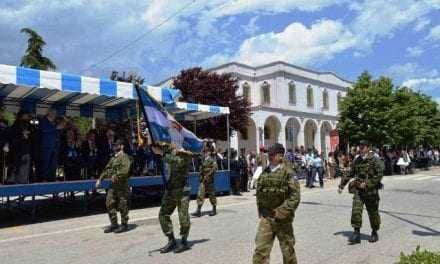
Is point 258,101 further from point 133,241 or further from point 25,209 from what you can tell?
point 133,241

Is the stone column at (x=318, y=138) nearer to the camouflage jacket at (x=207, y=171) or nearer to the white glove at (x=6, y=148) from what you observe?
the camouflage jacket at (x=207, y=171)

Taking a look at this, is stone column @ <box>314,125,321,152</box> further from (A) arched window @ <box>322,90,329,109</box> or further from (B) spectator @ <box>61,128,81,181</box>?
(B) spectator @ <box>61,128,81,181</box>

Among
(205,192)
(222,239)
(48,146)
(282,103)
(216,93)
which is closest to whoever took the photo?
(222,239)

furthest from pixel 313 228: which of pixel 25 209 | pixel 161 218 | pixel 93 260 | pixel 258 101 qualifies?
pixel 258 101

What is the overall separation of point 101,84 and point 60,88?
1302 millimetres

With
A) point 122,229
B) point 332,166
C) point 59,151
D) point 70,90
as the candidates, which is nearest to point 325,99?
point 332,166

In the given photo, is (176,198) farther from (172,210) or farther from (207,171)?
(207,171)

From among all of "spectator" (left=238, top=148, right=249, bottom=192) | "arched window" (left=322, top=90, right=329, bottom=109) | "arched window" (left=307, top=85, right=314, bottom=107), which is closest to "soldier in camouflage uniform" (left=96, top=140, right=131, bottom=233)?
"spectator" (left=238, top=148, right=249, bottom=192)

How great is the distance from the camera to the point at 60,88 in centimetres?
1207

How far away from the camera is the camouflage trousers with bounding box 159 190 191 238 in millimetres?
8016

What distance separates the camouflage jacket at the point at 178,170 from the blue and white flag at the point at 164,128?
0.34 metres

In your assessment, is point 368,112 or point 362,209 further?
point 368,112

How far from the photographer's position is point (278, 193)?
19.0ft

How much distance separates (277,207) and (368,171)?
3.38m
